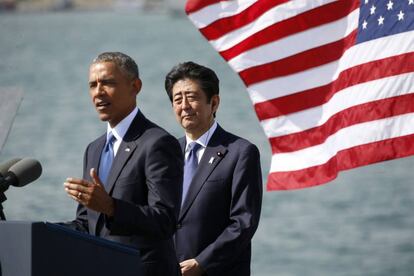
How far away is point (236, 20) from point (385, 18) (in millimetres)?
767

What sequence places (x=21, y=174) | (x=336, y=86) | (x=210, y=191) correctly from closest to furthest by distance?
(x=21, y=174), (x=210, y=191), (x=336, y=86)

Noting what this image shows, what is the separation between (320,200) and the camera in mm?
24234

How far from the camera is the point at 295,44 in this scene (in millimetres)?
6469

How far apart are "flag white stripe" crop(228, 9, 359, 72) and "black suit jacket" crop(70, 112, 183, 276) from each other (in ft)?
4.42

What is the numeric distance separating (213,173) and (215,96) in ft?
1.12

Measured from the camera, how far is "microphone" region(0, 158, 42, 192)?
15.8ft

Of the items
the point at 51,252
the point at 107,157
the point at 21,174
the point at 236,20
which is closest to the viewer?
the point at 51,252

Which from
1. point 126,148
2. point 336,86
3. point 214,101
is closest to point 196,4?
point 214,101

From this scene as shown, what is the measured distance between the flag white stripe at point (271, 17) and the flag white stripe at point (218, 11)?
91mm

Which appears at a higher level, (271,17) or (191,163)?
(271,17)

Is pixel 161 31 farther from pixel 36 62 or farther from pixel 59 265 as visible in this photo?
pixel 59 265

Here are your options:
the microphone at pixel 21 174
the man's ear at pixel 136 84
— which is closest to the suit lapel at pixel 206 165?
the man's ear at pixel 136 84

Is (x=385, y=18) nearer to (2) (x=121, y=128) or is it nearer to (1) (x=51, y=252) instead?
(2) (x=121, y=128)

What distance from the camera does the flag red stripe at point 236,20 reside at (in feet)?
21.2
